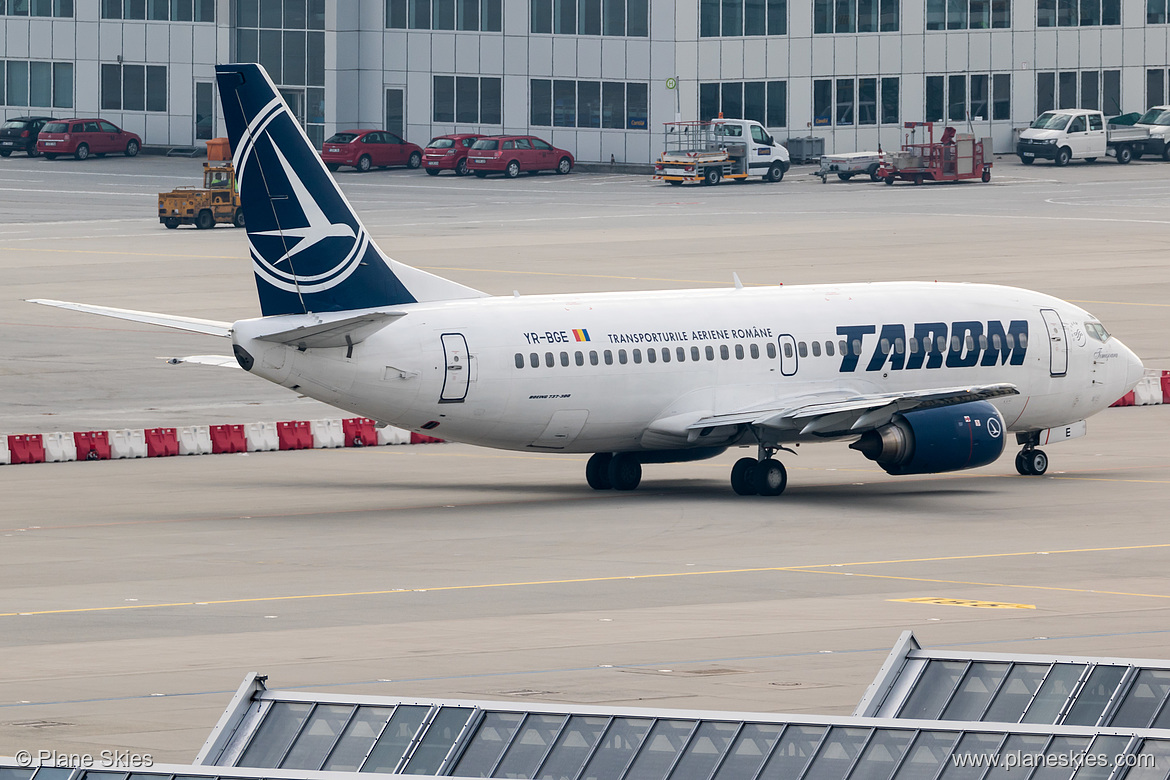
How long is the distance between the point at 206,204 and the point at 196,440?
5258 cm

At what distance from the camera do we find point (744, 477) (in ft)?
127

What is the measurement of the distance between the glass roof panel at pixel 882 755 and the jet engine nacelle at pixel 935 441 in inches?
1016

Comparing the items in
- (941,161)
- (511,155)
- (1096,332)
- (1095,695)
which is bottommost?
(1095,695)

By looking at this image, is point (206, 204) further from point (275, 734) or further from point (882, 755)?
point (882, 755)

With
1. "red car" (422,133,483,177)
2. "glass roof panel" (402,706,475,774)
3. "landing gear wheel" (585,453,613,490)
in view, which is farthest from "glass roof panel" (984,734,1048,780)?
"red car" (422,133,483,177)

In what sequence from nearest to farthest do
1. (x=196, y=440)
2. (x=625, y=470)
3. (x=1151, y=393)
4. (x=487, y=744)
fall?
1. (x=487, y=744)
2. (x=625, y=470)
3. (x=196, y=440)
4. (x=1151, y=393)

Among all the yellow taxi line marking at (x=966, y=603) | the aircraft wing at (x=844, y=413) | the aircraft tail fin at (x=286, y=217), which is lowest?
the yellow taxi line marking at (x=966, y=603)

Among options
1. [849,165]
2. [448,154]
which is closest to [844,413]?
[849,165]

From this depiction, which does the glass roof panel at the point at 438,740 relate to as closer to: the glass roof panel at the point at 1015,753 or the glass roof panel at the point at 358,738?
the glass roof panel at the point at 358,738

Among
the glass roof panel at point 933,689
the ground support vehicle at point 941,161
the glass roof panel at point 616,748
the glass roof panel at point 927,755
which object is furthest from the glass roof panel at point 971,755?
the ground support vehicle at point 941,161

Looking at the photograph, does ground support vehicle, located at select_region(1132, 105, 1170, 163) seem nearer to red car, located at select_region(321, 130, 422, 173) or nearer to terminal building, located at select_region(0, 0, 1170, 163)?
terminal building, located at select_region(0, 0, 1170, 163)

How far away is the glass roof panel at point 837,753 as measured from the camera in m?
12.1

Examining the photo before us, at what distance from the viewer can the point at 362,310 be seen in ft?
121

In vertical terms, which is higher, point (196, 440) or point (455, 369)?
point (455, 369)
